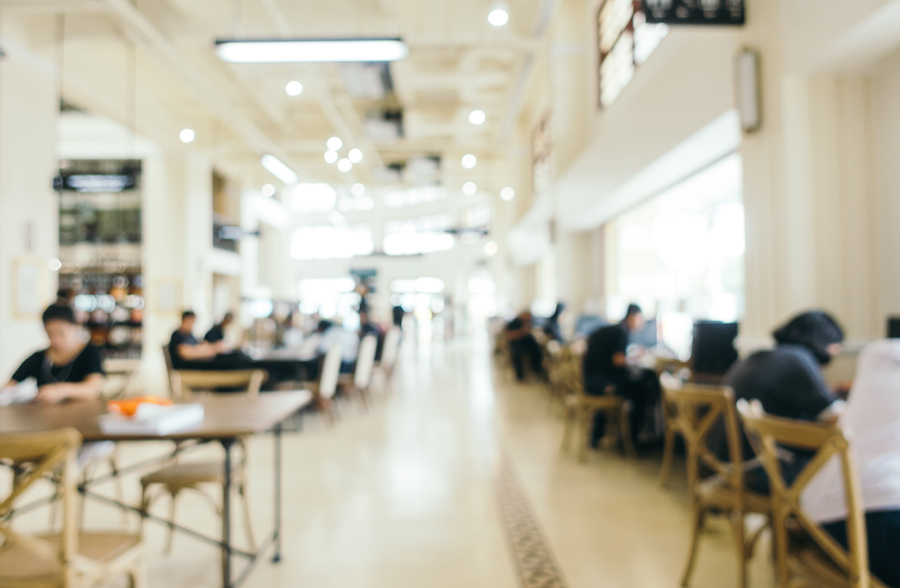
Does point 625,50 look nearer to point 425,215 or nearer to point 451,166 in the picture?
point 451,166

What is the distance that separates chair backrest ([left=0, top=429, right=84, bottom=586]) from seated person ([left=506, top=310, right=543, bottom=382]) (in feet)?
27.0

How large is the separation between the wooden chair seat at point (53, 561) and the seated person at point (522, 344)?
799cm

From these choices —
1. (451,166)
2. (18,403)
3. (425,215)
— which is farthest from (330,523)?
(425,215)

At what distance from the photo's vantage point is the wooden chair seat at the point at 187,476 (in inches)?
96.8

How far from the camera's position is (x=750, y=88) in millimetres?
3510

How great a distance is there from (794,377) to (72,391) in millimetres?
3326

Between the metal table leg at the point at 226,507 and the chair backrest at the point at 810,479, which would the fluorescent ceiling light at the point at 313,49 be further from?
the chair backrest at the point at 810,479

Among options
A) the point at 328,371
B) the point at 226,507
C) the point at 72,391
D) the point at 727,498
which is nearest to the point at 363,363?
the point at 328,371

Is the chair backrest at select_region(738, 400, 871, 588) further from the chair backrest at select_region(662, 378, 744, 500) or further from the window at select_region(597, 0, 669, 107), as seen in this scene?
the window at select_region(597, 0, 669, 107)

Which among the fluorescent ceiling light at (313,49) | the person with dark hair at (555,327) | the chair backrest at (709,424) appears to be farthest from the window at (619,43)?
the chair backrest at (709,424)

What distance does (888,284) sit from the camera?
315 centimetres

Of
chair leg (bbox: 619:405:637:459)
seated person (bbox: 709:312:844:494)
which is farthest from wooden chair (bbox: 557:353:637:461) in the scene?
seated person (bbox: 709:312:844:494)

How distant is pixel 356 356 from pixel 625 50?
4846mm

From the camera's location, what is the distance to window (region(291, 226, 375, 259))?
24656 mm
